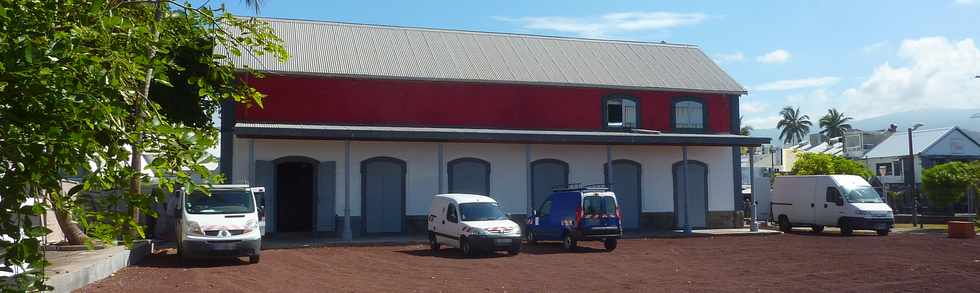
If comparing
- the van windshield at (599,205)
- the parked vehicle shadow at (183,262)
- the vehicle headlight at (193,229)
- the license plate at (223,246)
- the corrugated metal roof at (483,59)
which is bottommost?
the parked vehicle shadow at (183,262)

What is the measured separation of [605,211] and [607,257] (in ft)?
7.45

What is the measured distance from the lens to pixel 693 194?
29141 millimetres

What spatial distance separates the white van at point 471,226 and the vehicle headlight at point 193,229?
589 cm

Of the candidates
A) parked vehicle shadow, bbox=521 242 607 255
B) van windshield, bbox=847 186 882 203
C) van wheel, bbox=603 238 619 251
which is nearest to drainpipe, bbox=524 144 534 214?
parked vehicle shadow, bbox=521 242 607 255

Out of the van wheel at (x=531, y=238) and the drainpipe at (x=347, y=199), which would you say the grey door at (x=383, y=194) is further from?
the van wheel at (x=531, y=238)

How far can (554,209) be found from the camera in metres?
21.5

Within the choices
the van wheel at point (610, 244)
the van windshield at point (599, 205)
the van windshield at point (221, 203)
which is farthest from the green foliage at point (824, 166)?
the van windshield at point (221, 203)

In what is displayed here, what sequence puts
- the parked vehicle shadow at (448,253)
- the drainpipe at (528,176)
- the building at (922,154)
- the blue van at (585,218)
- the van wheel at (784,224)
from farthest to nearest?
the building at (922,154) < the van wheel at (784,224) < the drainpipe at (528,176) < the blue van at (585,218) < the parked vehicle shadow at (448,253)

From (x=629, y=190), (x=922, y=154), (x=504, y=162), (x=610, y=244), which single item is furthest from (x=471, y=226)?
(x=922, y=154)

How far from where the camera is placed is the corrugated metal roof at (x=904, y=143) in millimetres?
50688

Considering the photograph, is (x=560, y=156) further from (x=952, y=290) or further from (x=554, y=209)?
(x=952, y=290)

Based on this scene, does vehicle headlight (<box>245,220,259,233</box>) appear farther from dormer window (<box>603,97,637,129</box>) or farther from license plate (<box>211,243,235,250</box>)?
dormer window (<box>603,97,637,129</box>)

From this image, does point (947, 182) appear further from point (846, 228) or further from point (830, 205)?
point (846, 228)

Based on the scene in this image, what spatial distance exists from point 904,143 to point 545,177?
3522cm
